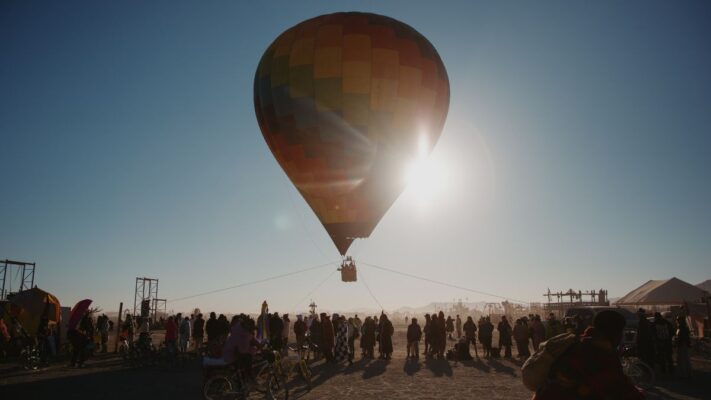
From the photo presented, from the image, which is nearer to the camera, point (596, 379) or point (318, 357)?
point (596, 379)

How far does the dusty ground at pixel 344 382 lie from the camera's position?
37.7 ft

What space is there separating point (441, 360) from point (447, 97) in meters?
11.7

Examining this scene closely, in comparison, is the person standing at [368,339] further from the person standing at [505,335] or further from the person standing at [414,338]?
the person standing at [505,335]

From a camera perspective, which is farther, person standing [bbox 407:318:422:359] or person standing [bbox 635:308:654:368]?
person standing [bbox 407:318:422:359]

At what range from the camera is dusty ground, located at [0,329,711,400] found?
37.7ft

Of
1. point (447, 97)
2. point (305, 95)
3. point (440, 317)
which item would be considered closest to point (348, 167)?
point (305, 95)

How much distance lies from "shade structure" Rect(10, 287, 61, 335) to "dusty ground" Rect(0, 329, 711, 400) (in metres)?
4.96

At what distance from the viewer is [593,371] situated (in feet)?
12.6

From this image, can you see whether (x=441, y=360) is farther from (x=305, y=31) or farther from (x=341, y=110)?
(x=305, y=31)

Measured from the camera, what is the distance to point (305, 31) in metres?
20.0

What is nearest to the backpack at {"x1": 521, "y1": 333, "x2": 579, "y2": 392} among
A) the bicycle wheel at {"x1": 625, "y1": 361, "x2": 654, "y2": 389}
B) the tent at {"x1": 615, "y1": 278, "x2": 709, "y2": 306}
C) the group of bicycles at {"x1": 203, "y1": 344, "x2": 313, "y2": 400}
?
the group of bicycles at {"x1": 203, "y1": 344, "x2": 313, "y2": 400}

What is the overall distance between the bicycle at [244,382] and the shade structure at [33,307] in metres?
17.5

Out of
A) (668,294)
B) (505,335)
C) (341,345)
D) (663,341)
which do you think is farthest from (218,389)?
(668,294)

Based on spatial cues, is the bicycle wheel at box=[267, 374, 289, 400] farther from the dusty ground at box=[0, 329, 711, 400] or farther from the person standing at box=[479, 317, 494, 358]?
the person standing at box=[479, 317, 494, 358]
